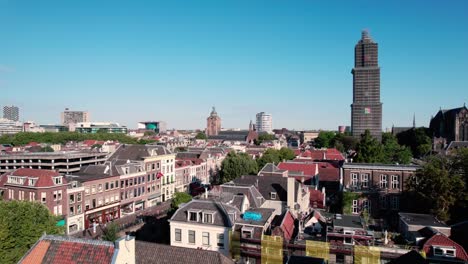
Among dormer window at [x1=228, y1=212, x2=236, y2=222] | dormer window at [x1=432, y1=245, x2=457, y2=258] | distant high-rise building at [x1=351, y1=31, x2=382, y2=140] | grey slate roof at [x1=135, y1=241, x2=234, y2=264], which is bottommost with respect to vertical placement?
dormer window at [x1=432, y1=245, x2=457, y2=258]

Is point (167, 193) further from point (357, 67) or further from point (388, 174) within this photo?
point (357, 67)

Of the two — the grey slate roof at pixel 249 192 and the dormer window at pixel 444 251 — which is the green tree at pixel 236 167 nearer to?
the grey slate roof at pixel 249 192

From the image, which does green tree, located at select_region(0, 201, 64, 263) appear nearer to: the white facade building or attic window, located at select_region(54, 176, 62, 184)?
the white facade building

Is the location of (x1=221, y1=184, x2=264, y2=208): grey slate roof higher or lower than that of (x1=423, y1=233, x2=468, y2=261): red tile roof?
higher

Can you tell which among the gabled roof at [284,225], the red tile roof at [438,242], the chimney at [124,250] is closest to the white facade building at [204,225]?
the gabled roof at [284,225]

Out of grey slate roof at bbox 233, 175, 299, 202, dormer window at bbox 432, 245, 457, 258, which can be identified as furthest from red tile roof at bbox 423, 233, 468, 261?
grey slate roof at bbox 233, 175, 299, 202

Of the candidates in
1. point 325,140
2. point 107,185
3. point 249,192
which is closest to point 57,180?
point 107,185

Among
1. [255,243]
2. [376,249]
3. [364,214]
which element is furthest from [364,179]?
[255,243]
